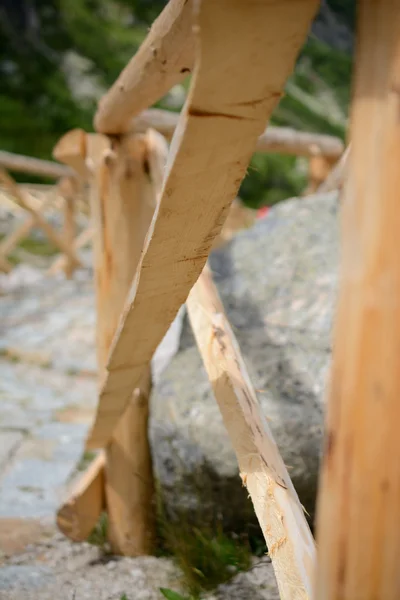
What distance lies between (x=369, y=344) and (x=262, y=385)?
3.82ft

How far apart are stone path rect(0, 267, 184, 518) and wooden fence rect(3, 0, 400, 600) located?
3.07 ft

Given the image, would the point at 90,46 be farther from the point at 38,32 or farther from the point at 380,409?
the point at 380,409

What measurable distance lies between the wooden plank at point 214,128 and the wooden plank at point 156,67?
23 cm

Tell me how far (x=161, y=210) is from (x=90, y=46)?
1471 centimetres

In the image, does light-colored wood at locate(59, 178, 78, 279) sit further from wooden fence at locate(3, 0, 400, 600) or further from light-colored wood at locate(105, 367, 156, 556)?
wooden fence at locate(3, 0, 400, 600)

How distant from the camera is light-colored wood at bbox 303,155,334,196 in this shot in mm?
3443

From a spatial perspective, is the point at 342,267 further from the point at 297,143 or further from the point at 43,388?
the point at 43,388

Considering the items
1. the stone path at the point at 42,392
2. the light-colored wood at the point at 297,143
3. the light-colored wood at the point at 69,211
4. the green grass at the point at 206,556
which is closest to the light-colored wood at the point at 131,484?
the green grass at the point at 206,556

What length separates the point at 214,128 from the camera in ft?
1.89

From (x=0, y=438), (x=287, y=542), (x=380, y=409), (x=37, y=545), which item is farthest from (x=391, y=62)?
(x=0, y=438)

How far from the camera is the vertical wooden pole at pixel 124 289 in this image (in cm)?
153

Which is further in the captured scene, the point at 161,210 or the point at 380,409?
the point at 161,210

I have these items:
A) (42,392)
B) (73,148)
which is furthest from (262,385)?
(42,392)

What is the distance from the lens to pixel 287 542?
0.88 m
